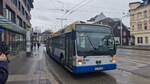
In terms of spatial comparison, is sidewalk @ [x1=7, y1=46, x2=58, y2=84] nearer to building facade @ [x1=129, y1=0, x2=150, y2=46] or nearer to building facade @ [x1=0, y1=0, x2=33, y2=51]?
building facade @ [x1=0, y1=0, x2=33, y2=51]

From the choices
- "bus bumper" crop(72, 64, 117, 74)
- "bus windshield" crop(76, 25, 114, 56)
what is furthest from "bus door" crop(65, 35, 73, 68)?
"bus windshield" crop(76, 25, 114, 56)

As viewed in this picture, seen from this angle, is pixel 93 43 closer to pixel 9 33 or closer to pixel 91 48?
pixel 91 48

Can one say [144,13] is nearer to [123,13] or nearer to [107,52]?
[123,13]

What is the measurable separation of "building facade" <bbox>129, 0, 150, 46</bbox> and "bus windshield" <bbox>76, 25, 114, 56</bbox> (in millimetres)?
52733

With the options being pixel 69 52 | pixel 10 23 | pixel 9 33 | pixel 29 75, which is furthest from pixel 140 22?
pixel 29 75

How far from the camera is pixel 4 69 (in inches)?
385

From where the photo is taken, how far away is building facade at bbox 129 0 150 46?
206 ft

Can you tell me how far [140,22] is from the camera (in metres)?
66.1

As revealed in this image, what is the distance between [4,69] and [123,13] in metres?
53.6

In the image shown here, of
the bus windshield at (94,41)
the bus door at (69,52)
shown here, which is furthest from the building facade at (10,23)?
the bus windshield at (94,41)

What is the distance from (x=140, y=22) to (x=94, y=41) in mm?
57680

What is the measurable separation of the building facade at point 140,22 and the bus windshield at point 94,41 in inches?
2076

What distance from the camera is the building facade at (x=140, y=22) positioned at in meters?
62.8

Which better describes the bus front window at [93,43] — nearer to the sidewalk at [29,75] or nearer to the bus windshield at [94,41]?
the bus windshield at [94,41]
